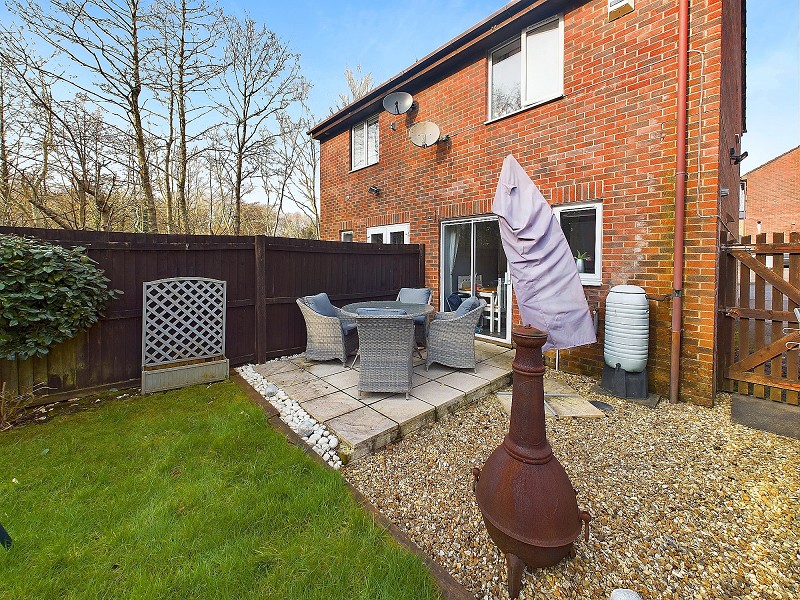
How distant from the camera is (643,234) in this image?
14.5ft

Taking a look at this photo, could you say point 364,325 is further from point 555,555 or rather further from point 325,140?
point 325,140

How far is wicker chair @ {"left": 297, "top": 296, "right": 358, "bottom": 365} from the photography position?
493cm

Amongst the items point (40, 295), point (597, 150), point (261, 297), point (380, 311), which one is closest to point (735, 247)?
point (597, 150)

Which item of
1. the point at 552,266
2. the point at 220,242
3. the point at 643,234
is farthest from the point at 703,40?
the point at 220,242

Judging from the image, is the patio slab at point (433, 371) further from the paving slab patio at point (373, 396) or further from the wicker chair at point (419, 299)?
the wicker chair at point (419, 299)

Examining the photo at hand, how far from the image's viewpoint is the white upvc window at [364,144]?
880cm

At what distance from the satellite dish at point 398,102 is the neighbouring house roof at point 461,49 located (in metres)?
0.30

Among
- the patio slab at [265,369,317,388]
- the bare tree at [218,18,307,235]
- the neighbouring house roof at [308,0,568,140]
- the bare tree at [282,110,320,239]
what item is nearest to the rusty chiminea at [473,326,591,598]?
the patio slab at [265,369,317,388]

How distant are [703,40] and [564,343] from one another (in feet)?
12.1

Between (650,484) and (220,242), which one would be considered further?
(220,242)

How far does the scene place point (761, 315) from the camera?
407 centimetres

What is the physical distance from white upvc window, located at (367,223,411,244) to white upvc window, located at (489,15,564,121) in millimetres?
2766

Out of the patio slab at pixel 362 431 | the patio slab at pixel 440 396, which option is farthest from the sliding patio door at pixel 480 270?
the patio slab at pixel 362 431

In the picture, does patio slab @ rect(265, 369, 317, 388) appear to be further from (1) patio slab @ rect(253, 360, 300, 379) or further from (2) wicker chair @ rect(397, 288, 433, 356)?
(2) wicker chair @ rect(397, 288, 433, 356)
